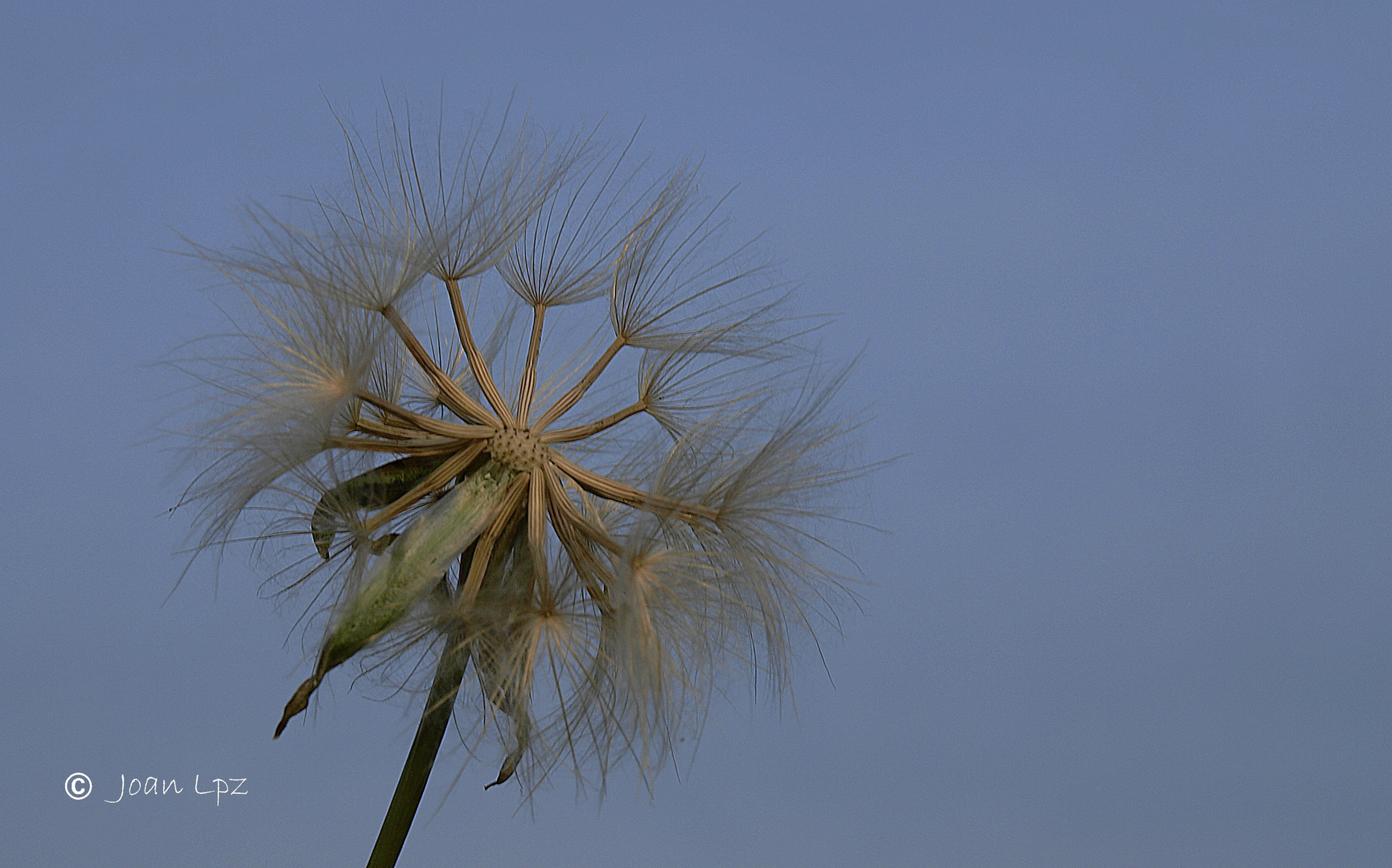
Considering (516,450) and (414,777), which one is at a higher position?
(516,450)

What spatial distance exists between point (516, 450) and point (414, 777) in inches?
32.4

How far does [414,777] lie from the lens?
3.36m

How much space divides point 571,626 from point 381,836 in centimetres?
70

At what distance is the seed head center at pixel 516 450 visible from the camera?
329 cm

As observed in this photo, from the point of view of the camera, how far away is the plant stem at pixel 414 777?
335 cm

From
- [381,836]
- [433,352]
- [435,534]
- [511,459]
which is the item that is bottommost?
[381,836]

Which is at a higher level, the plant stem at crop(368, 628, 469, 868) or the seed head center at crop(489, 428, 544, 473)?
the seed head center at crop(489, 428, 544, 473)

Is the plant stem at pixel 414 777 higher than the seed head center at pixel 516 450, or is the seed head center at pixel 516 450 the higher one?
the seed head center at pixel 516 450

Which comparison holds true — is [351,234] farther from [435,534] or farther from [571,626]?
[571,626]

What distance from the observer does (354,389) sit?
10.8 ft

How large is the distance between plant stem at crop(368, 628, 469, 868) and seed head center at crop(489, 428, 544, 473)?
0.49 m

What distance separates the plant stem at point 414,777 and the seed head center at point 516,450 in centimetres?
49

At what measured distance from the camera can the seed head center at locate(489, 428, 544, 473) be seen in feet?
10.8

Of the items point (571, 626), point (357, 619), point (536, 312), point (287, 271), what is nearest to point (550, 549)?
point (571, 626)
